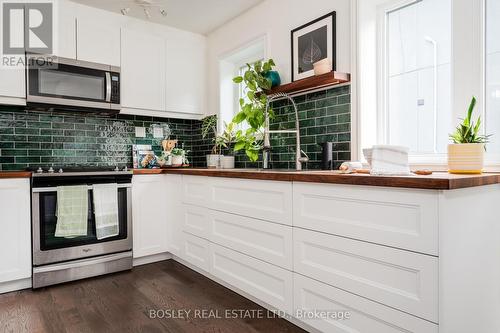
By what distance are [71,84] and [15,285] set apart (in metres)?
1.71

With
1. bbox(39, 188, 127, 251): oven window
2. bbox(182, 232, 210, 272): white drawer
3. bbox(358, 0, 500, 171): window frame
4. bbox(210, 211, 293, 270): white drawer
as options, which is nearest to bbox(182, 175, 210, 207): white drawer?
bbox(210, 211, 293, 270): white drawer

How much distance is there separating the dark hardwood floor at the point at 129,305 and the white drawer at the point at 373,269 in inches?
19.1

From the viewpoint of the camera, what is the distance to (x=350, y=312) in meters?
1.54

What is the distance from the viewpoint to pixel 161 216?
3168mm

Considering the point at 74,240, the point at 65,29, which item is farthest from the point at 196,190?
the point at 65,29

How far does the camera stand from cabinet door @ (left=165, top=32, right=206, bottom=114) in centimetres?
361

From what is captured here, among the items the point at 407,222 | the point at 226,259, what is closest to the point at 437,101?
the point at 407,222

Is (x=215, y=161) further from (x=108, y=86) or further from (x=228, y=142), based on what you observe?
(x=108, y=86)

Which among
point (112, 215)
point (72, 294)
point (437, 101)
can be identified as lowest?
point (72, 294)

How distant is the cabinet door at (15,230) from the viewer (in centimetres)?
242

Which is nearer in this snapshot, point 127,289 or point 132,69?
point 127,289

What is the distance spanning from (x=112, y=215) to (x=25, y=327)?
1035 millimetres

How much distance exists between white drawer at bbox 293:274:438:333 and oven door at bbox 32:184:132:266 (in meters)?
1.76

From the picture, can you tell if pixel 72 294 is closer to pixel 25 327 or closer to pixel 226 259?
pixel 25 327
